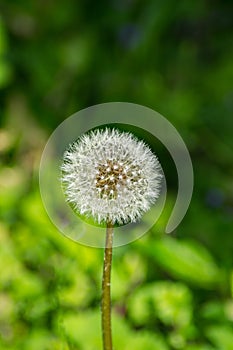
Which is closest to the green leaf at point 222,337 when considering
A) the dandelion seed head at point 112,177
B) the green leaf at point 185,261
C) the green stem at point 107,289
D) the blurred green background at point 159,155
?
the blurred green background at point 159,155

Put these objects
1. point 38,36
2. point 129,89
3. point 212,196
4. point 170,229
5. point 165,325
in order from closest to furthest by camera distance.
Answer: point 165,325 < point 170,229 < point 212,196 < point 129,89 < point 38,36

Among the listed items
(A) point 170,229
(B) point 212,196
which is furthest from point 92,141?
(B) point 212,196

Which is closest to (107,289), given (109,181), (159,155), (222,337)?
(109,181)

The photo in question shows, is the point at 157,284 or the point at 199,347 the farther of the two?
the point at 157,284

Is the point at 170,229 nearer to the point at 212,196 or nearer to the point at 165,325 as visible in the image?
the point at 165,325

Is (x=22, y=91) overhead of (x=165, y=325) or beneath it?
overhead
